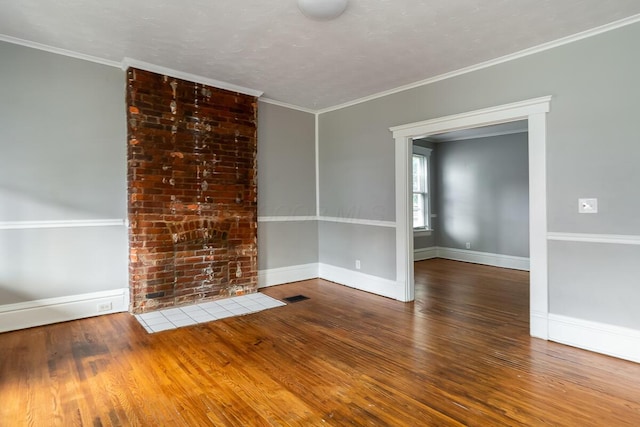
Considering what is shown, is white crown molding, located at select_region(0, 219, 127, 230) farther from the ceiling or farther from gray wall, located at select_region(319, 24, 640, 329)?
gray wall, located at select_region(319, 24, 640, 329)

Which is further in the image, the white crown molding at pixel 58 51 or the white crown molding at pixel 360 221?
the white crown molding at pixel 360 221

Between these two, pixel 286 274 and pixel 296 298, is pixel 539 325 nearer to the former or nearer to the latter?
pixel 296 298

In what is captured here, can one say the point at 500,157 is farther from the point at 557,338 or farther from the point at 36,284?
the point at 36,284

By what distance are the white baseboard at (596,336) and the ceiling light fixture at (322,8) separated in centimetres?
309

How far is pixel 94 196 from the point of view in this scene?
3.50 m

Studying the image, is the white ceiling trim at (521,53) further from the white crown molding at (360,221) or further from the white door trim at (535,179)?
the white crown molding at (360,221)

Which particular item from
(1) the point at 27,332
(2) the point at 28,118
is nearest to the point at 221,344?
(1) the point at 27,332

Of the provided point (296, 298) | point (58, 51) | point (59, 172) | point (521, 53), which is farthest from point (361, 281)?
point (58, 51)

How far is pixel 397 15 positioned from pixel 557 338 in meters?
3.00

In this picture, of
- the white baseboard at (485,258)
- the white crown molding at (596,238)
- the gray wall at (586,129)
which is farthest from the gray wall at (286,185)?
the white baseboard at (485,258)

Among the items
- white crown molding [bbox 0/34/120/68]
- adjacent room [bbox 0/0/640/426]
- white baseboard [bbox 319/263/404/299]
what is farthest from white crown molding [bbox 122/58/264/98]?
white baseboard [bbox 319/263/404/299]

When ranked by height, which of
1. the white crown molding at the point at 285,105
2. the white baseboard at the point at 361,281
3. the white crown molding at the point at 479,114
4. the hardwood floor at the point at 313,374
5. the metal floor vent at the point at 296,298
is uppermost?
the white crown molding at the point at 285,105

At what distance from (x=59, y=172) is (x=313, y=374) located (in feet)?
10.2

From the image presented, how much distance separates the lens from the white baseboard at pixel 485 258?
6078 mm
